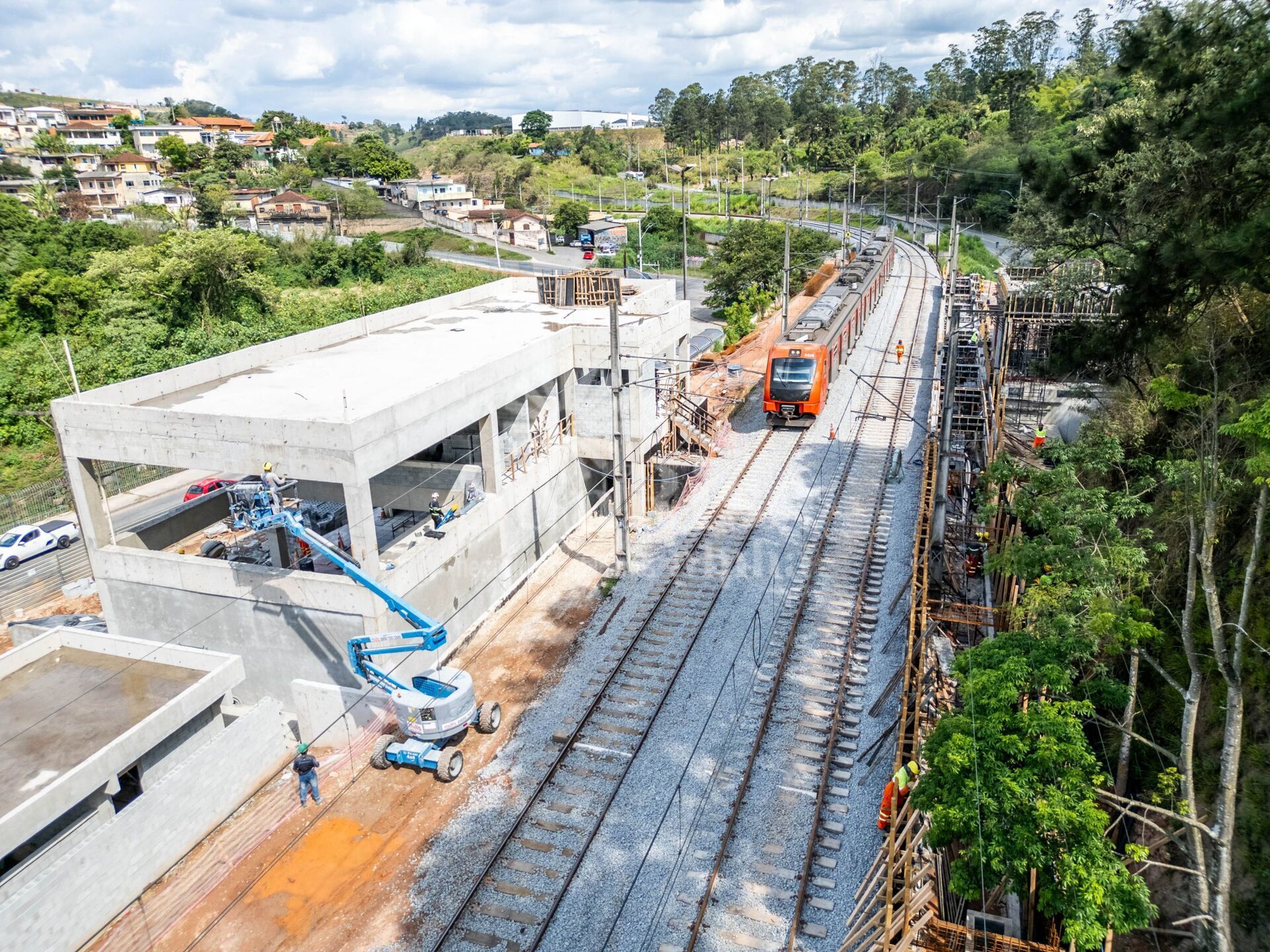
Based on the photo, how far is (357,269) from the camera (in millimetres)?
77062

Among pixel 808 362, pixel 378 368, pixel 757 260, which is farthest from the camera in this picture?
pixel 757 260

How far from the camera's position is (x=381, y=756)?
1658cm

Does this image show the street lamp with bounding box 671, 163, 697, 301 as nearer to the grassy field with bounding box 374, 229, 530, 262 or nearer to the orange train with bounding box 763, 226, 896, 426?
the orange train with bounding box 763, 226, 896, 426

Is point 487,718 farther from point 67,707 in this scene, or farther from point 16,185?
point 16,185

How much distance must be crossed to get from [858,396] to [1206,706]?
24.8 m

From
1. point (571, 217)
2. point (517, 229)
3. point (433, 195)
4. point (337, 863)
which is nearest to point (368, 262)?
point (517, 229)

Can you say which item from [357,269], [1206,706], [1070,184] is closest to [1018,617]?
[1206,706]

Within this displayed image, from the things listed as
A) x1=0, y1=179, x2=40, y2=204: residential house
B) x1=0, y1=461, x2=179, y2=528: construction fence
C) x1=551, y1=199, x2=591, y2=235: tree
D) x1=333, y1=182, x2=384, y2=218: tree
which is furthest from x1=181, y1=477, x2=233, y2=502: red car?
x1=0, y1=179, x2=40, y2=204: residential house

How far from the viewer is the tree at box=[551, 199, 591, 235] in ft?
303

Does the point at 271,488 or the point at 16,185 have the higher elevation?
the point at 16,185

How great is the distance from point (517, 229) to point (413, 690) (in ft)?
272

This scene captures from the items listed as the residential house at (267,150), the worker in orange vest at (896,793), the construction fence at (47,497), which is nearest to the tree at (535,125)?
the residential house at (267,150)

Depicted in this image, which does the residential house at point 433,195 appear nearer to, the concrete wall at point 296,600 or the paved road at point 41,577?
the paved road at point 41,577

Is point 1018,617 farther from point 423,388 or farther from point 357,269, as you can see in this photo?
point 357,269
